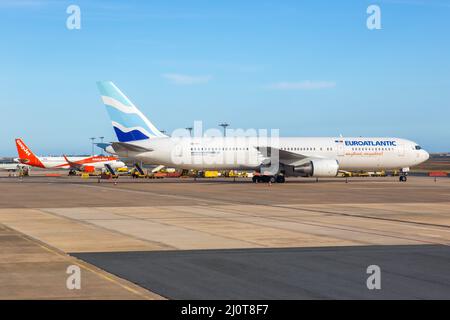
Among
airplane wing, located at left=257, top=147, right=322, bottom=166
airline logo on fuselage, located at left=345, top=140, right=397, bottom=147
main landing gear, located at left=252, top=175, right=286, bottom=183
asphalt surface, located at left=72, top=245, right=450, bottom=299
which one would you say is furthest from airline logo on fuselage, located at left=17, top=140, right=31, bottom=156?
asphalt surface, located at left=72, top=245, right=450, bottom=299

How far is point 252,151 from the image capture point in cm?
6344

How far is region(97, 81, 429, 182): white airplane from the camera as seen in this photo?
2421 inches

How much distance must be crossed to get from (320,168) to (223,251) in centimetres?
4315

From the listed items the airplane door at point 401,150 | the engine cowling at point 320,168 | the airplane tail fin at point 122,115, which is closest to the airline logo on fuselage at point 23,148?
the airplane tail fin at point 122,115

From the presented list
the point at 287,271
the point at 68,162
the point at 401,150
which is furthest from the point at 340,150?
the point at 68,162

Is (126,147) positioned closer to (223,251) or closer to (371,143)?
(371,143)

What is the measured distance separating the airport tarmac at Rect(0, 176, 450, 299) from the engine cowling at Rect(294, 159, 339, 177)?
2686 cm

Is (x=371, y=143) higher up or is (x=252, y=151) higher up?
(x=371, y=143)

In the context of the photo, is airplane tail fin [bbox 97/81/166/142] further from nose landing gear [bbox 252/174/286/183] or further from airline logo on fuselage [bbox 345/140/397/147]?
airline logo on fuselage [bbox 345/140/397/147]

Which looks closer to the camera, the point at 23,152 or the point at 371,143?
the point at 371,143

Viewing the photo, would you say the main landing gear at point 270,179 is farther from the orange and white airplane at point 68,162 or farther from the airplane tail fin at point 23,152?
the airplane tail fin at point 23,152
